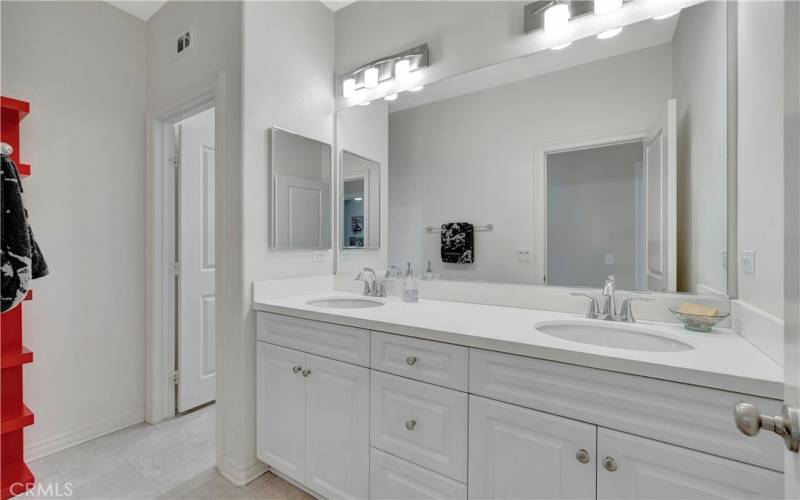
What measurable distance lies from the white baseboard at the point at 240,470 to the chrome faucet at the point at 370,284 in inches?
40.0

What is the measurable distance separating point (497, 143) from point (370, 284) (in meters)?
1.02

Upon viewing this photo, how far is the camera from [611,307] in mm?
1350

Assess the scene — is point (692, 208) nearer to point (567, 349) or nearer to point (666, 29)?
point (666, 29)

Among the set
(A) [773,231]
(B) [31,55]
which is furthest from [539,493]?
(B) [31,55]

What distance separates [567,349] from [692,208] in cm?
87

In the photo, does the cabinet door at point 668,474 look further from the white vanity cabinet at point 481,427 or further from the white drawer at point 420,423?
the white drawer at point 420,423

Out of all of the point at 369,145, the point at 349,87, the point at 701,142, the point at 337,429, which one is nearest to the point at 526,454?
the point at 337,429

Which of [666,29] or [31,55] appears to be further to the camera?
[31,55]

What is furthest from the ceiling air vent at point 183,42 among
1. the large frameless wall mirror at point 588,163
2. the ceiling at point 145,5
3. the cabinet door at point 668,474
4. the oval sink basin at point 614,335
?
the cabinet door at point 668,474

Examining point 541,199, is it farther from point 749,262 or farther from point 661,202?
point 749,262

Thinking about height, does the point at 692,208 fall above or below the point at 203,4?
Result: below

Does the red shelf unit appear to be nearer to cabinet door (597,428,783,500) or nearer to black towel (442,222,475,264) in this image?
black towel (442,222,475,264)

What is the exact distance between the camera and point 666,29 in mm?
1351

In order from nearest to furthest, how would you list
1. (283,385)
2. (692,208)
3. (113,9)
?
1. (692,208)
2. (283,385)
3. (113,9)
